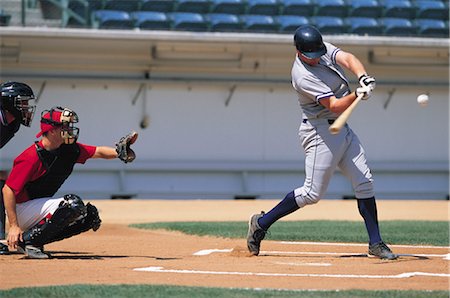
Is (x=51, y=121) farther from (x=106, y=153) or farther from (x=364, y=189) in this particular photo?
(x=364, y=189)

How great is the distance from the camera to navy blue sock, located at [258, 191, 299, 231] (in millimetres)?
6766

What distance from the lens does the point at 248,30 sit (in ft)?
55.0

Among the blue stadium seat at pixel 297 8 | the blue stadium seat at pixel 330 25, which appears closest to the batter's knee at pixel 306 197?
the blue stadium seat at pixel 330 25

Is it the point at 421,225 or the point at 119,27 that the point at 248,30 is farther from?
the point at 421,225

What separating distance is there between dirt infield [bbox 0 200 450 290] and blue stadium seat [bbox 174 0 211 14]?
27.0ft

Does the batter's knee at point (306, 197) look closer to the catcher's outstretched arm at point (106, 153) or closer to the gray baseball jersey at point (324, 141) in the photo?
the gray baseball jersey at point (324, 141)

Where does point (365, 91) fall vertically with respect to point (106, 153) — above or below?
above

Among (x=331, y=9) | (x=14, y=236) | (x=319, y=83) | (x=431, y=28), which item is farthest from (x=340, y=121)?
(x=431, y=28)

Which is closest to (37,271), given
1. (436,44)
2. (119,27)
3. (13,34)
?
(13,34)

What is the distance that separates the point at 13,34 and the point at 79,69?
5.10 feet

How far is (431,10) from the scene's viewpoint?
60.3 feet

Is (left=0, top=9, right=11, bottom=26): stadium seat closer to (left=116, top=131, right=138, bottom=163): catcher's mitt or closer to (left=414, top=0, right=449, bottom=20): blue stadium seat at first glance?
(left=414, top=0, right=449, bottom=20): blue stadium seat

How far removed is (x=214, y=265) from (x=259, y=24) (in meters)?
11.2

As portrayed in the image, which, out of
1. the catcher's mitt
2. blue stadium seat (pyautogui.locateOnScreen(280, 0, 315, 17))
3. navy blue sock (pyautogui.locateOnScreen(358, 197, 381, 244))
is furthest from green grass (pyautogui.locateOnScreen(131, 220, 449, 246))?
blue stadium seat (pyautogui.locateOnScreen(280, 0, 315, 17))
